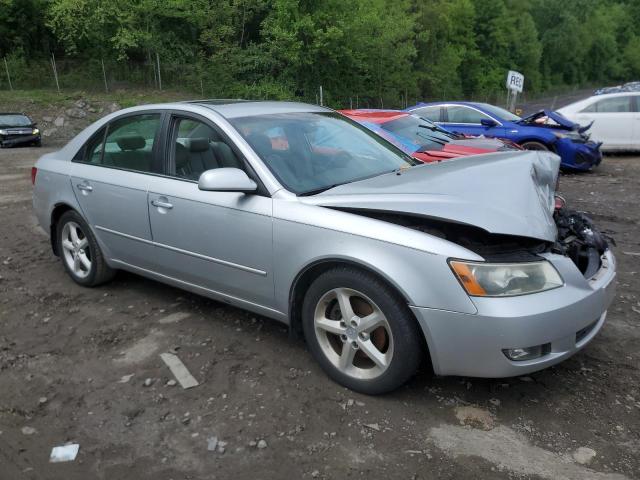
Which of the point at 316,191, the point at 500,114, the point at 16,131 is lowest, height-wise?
the point at 16,131

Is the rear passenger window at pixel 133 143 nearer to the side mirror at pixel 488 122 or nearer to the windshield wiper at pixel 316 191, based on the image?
the windshield wiper at pixel 316 191

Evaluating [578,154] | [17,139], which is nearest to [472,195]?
[578,154]

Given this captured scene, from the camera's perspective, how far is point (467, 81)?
56.5 metres

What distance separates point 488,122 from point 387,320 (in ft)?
29.1

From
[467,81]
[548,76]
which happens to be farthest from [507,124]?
[548,76]

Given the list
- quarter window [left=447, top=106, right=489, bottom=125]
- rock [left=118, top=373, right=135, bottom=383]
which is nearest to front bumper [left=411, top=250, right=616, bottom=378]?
rock [left=118, top=373, right=135, bottom=383]

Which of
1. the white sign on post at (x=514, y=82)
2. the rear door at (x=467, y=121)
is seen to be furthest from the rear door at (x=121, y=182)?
the white sign on post at (x=514, y=82)

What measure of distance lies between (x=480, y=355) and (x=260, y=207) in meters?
1.49

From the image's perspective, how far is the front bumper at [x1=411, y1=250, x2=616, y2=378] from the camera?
8.65 feet

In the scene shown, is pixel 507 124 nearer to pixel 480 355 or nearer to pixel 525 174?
pixel 525 174

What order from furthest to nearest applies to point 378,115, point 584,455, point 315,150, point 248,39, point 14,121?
1. point 248,39
2. point 14,121
3. point 378,115
4. point 315,150
5. point 584,455

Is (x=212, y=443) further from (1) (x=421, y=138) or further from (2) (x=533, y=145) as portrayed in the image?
(2) (x=533, y=145)

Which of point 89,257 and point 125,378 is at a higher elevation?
point 89,257

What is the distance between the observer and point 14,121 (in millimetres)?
20547
